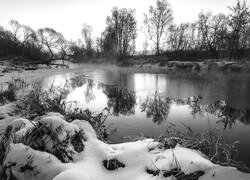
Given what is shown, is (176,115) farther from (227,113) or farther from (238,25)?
(238,25)

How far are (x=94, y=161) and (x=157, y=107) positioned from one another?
11.3 feet

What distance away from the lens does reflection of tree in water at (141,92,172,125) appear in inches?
173

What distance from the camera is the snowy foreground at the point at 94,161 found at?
5.16ft

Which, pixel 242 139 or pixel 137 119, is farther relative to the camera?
pixel 137 119

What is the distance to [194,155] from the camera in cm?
182

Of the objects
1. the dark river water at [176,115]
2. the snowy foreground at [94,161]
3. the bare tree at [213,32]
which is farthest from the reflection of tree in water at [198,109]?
the bare tree at [213,32]

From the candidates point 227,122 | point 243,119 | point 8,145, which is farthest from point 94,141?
point 243,119

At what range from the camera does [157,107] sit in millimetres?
5227

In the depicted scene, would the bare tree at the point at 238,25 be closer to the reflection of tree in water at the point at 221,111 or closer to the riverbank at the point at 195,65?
the riverbank at the point at 195,65

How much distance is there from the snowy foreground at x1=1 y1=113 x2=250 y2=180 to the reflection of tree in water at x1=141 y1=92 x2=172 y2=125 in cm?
209

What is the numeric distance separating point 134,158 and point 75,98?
4830 millimetres

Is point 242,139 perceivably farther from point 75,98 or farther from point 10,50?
point 10,50

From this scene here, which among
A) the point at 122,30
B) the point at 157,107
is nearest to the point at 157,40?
the point at 122,30

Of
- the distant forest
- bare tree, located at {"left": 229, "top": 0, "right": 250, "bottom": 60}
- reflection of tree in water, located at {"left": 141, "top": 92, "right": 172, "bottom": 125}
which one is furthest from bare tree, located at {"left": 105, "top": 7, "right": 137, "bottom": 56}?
reflection of tree in water, located at {"left": 141, "top": 92, "right": 172, "bottom": 125}
